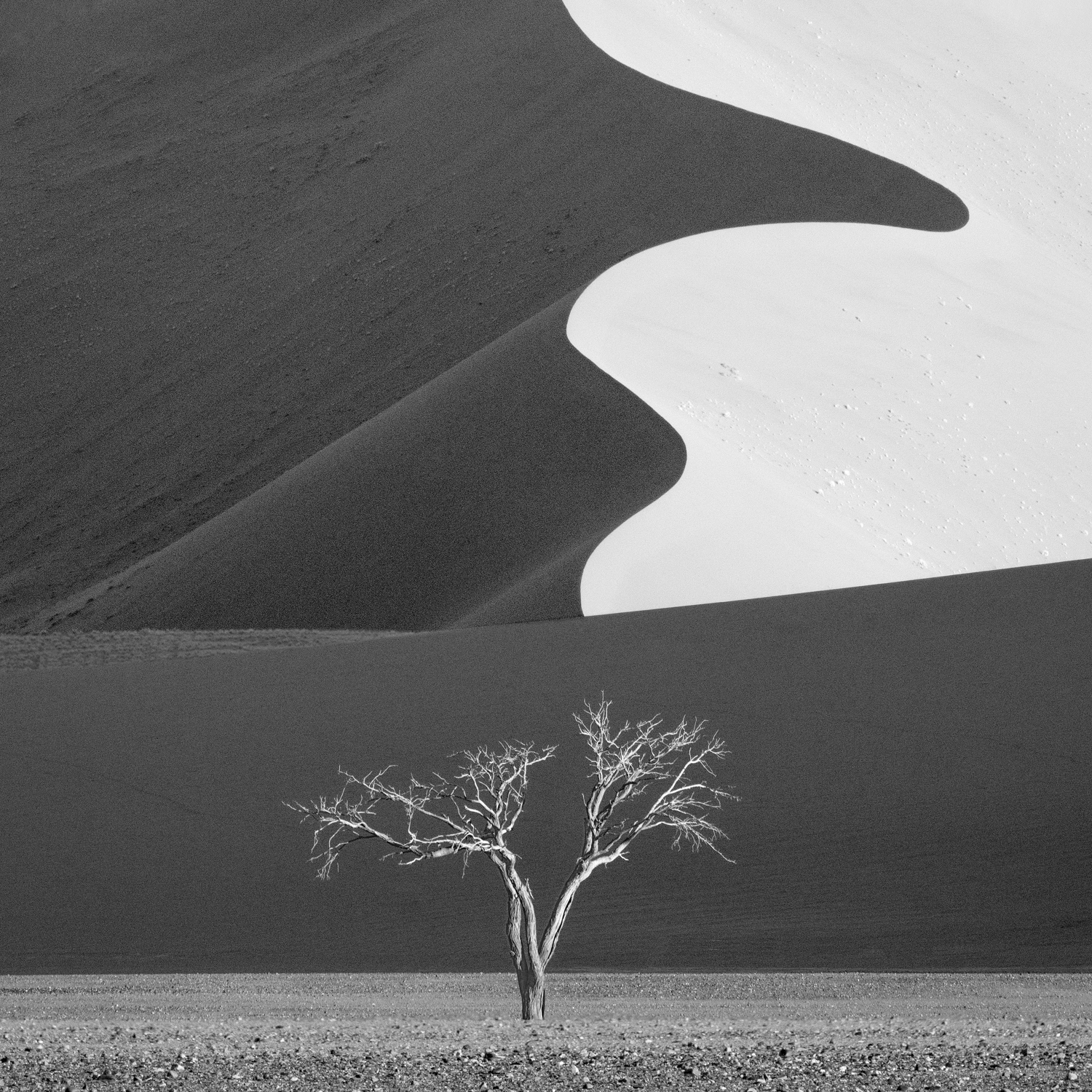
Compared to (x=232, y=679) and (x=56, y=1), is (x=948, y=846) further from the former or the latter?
(x=56, y=1)

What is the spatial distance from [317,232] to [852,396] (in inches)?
615

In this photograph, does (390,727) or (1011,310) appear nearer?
(390,727)

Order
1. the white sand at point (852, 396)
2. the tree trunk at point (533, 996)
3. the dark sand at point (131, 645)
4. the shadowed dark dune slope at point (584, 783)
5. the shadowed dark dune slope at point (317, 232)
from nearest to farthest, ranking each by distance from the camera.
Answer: the tree trunk at point (533, 996), the shadowed dark dune slope at point (584, 783), the dark sand at point (131, 645), the white sand at point (852, 396), the shadowed dark dune slope at point (317, 232)

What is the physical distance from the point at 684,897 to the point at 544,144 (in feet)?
69.6

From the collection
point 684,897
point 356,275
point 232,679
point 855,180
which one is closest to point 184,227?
point 356,275

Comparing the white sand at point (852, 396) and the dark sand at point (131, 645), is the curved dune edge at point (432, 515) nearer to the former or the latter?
the white sand at point (852, 396)

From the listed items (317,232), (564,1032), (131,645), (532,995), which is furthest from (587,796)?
(317,232)

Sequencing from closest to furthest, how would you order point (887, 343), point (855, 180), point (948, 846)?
point (948, 846)
point (887, 343)
point (855, 180)

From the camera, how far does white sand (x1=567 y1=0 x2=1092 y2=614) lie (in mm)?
12484

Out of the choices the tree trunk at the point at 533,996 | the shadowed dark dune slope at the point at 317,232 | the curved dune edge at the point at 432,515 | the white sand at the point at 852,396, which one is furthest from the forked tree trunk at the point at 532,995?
the shadowed dark dune slope at the point at 317,232

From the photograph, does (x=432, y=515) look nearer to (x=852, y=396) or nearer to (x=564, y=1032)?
(x=852, y=396)

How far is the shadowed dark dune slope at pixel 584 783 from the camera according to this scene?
7977mm

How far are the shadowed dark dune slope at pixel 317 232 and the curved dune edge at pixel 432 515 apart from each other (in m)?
0.76

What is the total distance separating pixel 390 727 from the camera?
9.41m
